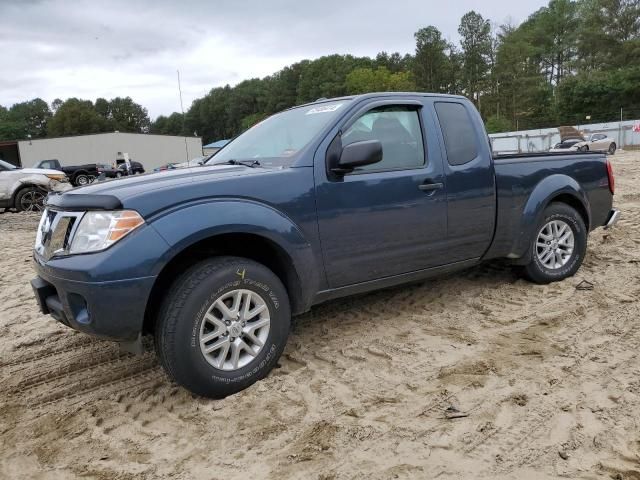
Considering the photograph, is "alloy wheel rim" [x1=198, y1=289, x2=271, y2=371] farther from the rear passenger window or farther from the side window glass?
the rear passenger window

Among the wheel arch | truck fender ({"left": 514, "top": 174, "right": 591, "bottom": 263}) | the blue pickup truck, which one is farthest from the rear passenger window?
the wheel arch

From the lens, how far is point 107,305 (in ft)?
8.75

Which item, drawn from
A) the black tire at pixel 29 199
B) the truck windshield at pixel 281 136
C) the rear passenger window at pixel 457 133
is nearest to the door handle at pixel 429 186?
the rear passenger window at pixel 457 133

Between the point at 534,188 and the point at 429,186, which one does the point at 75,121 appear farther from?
the point at 429,186

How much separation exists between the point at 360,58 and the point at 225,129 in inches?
1659

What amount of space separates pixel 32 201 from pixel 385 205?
12389 mm

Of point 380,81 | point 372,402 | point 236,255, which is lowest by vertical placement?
point 372,402

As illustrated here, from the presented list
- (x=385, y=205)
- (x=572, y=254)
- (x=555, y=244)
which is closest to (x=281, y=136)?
(x=385, y=205)

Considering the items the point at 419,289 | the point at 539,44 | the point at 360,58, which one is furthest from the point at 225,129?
the point at 419,289

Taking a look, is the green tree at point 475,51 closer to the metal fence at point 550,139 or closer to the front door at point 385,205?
the metal fence at point 550,139

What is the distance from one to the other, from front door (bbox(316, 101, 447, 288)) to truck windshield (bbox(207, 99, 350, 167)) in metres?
0.23

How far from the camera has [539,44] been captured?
79375mm

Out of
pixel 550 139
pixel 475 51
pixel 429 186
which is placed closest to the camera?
pixel 429 186

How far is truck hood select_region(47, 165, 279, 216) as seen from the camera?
2785 millimetres
